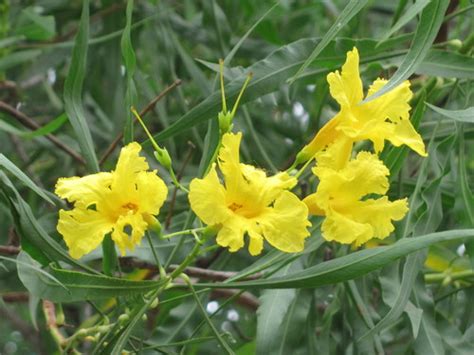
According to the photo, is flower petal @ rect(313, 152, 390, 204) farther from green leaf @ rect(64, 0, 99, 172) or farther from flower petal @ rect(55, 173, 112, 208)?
green leaf @ rect(64, 0, 99, 172)

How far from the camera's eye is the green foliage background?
109cm

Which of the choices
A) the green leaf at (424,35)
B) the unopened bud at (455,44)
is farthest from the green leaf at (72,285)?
the unopened bud at (455,44)

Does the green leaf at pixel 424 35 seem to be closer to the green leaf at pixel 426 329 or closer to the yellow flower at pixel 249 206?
the yellow flower at pixel 249 206

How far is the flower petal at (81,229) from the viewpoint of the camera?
3.28 feet

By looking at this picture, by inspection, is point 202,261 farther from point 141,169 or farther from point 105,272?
point 141,169

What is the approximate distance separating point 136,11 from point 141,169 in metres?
1.14

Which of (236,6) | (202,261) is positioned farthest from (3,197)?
(236,6)

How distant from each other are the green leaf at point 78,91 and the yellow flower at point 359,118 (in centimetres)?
29

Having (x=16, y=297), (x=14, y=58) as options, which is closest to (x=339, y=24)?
(x=16, y=297)

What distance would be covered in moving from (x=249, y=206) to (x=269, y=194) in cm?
2

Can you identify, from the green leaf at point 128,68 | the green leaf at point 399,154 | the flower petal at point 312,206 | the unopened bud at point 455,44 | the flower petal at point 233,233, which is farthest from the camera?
the unopened bud at point 455,44

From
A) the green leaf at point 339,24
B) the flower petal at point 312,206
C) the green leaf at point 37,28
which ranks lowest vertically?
the green leaf at point 37,28

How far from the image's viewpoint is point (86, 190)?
1.00 metres

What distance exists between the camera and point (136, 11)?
2.11 metres
